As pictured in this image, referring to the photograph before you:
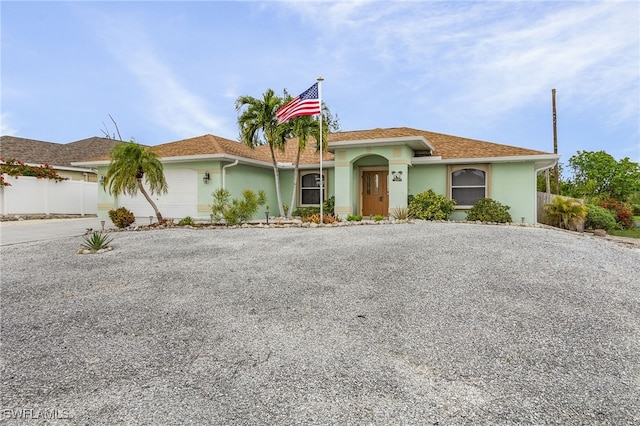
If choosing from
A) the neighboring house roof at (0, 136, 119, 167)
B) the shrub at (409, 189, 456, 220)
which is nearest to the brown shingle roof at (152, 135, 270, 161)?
the shrub at (409, 189, 456, 220)

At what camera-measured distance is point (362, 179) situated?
606 inches

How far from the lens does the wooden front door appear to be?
15016 mm

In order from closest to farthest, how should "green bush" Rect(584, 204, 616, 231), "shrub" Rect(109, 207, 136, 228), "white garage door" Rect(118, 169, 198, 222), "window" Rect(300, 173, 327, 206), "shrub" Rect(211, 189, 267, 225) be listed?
"shrub" Rect(211, 189, 267, 225)
"shrub" Rect(109, 207, 136, 228)
"white garage door" Rect(118, 169, 198, 222)
"green bush" Rect(584, 204, 616, 231)
"window" Rect(300, 173, 327, 206)

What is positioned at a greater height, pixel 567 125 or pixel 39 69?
pixel 39 69

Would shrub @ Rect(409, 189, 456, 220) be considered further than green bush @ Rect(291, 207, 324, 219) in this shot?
No

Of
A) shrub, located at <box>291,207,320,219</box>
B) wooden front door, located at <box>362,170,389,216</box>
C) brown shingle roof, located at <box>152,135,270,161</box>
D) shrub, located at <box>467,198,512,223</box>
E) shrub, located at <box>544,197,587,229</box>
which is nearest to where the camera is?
shrub, located at <box>467,198,512,223</box>

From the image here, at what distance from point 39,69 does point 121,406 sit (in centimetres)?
2259

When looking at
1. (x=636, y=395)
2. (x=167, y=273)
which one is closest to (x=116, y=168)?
(x=167, y=273)

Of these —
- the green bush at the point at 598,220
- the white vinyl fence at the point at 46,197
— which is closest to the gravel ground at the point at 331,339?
the green bush at the point at 598,220

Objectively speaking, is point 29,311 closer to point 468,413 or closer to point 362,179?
point 468,413

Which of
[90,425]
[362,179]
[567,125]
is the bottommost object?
[90,425]

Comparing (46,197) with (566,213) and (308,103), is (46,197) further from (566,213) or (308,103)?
(566,213)

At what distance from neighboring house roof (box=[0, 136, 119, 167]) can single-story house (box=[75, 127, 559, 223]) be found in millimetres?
7206

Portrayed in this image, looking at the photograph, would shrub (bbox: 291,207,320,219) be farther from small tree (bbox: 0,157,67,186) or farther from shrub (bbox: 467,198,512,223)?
small tree (bbox: 0,157,67,186)
